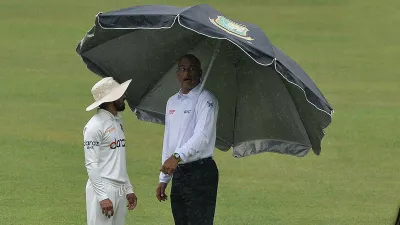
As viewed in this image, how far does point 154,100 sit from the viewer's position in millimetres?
8766

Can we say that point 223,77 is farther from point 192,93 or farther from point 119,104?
point 119,104

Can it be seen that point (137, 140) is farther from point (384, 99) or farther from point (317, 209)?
point (384, 99)

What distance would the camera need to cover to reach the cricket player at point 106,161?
7465 millimetres

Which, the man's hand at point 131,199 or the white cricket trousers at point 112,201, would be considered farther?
the man's hand at point 131,199

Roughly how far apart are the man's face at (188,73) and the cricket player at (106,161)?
0.48 m

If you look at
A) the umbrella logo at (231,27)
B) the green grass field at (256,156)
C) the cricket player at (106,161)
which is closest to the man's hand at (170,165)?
the cricket player at (106,161)

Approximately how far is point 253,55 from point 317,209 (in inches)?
200

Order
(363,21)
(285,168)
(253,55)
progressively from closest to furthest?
(253,55) < (285,168) < (363,21)

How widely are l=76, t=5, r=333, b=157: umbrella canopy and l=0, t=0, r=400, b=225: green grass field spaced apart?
260cm

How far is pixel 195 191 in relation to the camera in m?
7.71

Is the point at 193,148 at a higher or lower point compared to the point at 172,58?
lower

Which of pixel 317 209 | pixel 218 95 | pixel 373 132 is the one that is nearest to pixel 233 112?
pixel 218 95

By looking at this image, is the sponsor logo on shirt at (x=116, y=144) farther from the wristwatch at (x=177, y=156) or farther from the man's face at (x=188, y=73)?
the man's face at (x=188, y=73)

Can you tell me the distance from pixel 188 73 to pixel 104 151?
0.93 metres
